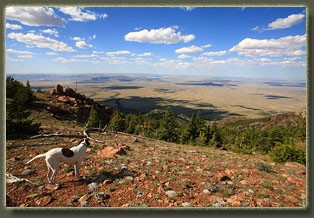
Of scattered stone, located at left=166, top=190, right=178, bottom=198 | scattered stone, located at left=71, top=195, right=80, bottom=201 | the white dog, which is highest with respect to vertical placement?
the white dog

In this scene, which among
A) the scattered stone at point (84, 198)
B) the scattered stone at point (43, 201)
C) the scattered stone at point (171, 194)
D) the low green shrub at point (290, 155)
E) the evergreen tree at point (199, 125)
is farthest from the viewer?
the evergreen tree at point (199, 125)

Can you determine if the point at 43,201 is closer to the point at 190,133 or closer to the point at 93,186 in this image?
the point at 93,186

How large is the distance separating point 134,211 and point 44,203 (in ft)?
8.51

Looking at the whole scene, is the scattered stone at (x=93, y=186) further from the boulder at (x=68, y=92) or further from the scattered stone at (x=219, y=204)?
the boulder at (x=68, y=92)

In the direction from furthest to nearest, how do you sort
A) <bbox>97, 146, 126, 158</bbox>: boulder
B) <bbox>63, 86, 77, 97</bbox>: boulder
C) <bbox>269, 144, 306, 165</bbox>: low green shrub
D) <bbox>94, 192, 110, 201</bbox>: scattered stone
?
<bbox>63, 86, 77, 97</bbox>: boulder
<bbox>269, 144, 306, 165</bbox>: low green shrub
<bbox>97, 146, 126, 158</bbox>: boulder
<bbox>94, 192, 110, 201</bbox>: scattered stone

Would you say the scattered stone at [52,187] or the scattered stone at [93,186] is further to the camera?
the scattered stone at [93,186]

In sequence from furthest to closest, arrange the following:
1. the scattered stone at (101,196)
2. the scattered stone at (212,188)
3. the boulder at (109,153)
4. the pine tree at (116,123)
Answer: the pine tree at (116,123) < the boulder at (109,153) < the scattered stone at (212,188) < the scattered stone at (101,196)

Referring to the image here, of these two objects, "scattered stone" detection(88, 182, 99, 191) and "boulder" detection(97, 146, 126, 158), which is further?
"boulder" detection(97, 146, 126, 158)

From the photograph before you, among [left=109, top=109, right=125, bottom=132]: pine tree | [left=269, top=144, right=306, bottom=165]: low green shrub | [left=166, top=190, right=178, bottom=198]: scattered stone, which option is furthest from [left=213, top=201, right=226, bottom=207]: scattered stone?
[left=109, top=109, right=125, bottom=132]: pine tree

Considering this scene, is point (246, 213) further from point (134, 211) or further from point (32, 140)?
point (32, 140)

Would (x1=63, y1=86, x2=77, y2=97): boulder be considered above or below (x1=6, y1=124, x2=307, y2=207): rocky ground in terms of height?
above

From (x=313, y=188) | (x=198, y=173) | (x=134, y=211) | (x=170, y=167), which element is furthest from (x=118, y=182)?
(x=313, y=188)

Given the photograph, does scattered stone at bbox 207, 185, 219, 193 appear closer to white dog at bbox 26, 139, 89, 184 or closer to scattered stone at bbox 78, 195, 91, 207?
Result: scattered stone at bbox 78, 195, 91, 207

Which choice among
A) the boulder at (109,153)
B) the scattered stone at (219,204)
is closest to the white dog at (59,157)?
the boulder at (109,153)
